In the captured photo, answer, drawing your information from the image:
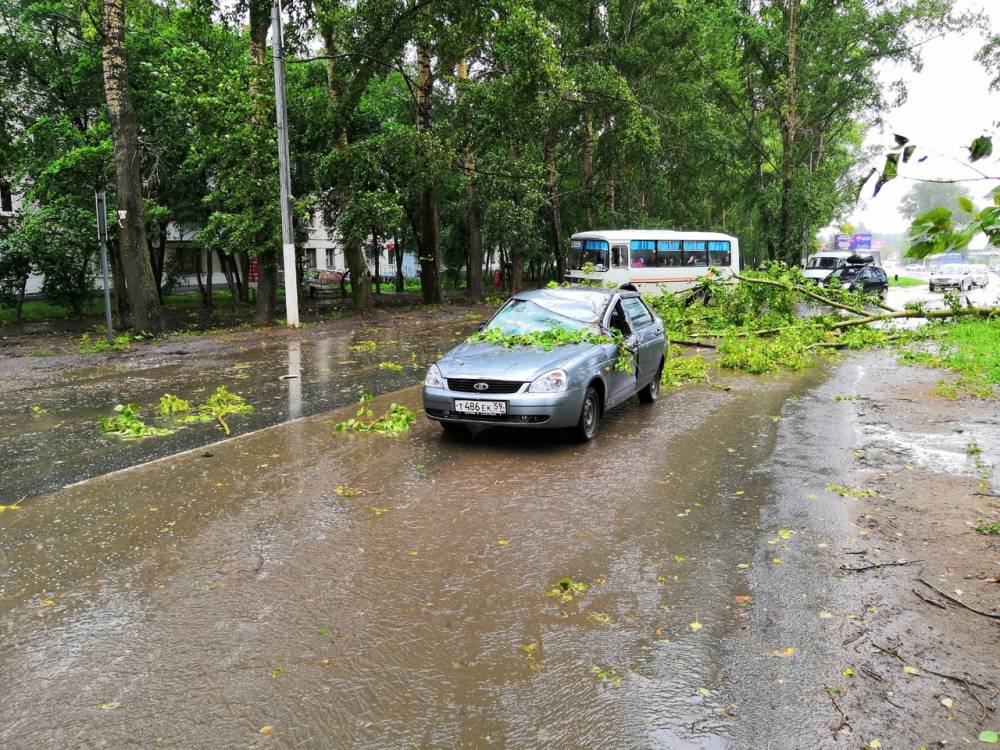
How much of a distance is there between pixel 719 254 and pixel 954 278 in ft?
55.2

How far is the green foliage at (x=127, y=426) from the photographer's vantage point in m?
8.50

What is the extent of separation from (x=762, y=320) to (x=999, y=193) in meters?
14.1

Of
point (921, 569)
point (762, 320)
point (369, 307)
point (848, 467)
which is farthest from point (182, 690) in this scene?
point (369, 307)

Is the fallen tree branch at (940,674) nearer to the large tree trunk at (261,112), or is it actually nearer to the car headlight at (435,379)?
the car headlight at (435,379)

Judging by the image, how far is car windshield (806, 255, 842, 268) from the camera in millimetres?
32094

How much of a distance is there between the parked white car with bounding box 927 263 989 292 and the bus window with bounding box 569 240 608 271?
21212 mm

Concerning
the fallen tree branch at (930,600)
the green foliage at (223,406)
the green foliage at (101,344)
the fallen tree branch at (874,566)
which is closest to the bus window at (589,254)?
the green foliage at (101,344)

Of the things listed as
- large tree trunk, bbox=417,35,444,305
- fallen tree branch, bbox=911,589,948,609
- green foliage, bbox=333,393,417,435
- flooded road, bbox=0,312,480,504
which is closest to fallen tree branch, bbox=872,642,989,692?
fallen tree branch, bbox=911,589,948,609

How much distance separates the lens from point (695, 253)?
30312 mm

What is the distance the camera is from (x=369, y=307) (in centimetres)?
2573

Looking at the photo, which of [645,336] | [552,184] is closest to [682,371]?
[645,336]

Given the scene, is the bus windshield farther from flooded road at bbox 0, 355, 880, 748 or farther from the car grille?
the car grille

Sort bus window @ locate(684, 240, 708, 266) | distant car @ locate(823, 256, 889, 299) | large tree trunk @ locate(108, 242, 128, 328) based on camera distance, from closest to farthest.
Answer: large tree trunk @ locate(108, 242, 128, 328)
distant car @ locate(823, 256, 889, 299)
bus window @ locate(684, 240, 708, 266)

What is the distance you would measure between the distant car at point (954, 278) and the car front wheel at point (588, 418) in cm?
3666
